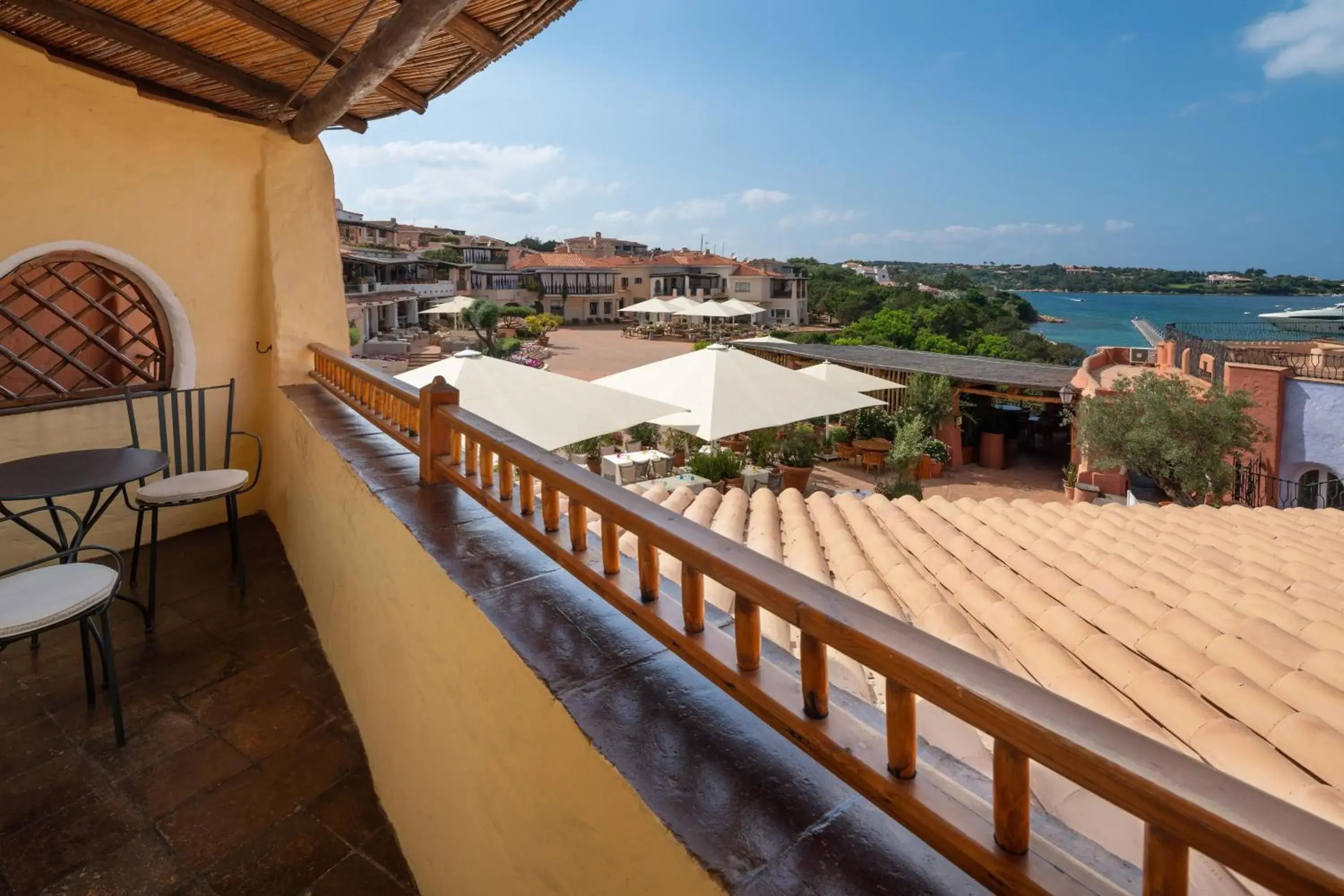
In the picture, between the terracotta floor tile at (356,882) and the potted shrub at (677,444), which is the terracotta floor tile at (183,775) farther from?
the potted shrub at (677,444)

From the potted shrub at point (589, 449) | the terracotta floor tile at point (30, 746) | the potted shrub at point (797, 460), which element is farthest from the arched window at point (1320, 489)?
Answer: the terracotta floor tile at point (30, 746)

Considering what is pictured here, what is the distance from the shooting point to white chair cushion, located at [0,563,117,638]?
2.11 meters

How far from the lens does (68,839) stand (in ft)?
7.13

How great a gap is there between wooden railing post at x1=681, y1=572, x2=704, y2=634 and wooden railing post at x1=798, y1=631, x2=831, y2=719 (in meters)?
0.27

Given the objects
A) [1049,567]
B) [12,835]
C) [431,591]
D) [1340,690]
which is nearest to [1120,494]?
[1049,567]

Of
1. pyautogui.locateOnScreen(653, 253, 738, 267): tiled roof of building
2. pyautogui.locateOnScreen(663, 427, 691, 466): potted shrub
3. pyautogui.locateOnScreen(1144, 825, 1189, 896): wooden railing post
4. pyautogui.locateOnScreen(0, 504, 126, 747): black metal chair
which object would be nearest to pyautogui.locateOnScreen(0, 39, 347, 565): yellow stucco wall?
pyautogui.locateOnScreen(0, 504, 126, 747): black metal chair

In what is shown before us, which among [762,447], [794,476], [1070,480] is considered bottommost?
[1070,480]

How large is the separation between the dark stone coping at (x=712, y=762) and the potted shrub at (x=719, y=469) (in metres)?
8.40

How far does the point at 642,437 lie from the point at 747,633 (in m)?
12.0

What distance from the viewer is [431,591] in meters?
1.99

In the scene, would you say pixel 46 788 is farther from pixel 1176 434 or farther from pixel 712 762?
pixel 1176 434

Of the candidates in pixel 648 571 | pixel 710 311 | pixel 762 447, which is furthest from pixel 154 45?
pixel 710 311

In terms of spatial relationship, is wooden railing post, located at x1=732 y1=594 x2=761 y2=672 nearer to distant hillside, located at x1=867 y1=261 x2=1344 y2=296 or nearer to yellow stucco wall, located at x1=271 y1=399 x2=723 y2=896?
yellow stucco wall, located at x1=271 y1=399 x2=723 y2=896

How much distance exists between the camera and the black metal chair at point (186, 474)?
3344mm
